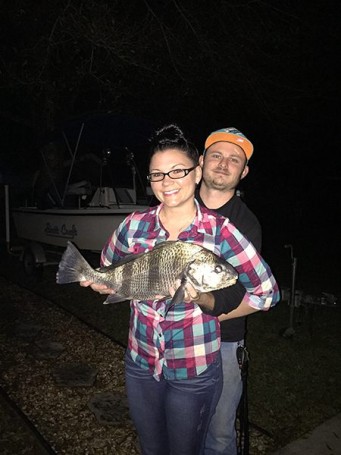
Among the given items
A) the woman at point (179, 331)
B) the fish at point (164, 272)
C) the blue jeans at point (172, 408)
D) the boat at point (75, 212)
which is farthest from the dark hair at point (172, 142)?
the boat at point (75, 212)

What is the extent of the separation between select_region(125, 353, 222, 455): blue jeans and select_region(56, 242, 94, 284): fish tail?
611 mm

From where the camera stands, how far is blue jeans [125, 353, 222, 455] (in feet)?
6.47

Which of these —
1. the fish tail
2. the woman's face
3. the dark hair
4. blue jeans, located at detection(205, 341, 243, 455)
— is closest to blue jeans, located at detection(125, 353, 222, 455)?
blue jeans, located at detection(205, 341, 243, 455)

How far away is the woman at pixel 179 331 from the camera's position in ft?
6.55

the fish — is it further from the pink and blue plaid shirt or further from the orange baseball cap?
the orange baseball cap

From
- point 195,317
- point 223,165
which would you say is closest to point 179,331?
point 195,317

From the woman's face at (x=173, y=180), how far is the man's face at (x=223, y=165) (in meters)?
0.64

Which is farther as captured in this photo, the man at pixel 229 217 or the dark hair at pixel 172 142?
the man at pixel 229 217

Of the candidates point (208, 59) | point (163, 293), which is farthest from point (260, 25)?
point (163, 293)

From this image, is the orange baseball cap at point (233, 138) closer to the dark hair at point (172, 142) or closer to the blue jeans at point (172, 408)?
the dark hair at point (172, 142)

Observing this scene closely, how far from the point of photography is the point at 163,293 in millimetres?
1976

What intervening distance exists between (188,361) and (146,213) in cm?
91

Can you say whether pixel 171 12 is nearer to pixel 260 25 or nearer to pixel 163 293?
pixel 260 25

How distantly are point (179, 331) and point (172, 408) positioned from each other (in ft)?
1.40
